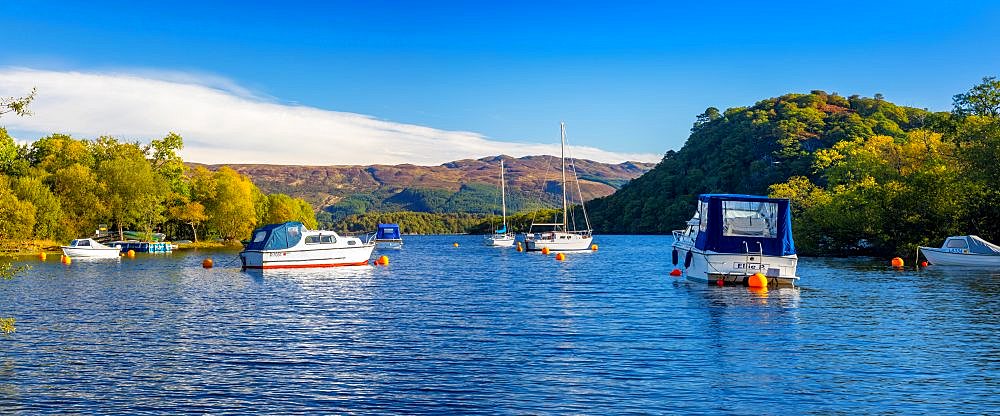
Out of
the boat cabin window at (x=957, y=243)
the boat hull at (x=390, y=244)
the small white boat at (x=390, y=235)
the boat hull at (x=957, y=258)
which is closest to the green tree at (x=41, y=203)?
the small white boat at (x=390, y=235)

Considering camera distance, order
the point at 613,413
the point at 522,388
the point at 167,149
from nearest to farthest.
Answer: the point at 613,413 < the point at 522,388 < the point at 167,149

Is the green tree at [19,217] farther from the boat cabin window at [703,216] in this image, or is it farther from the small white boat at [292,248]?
the boat cabin window at [703,216]

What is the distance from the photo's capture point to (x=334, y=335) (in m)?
29.6

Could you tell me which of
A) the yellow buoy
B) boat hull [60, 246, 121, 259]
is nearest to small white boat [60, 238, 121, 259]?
boat hull [60, 246, 121, 259]

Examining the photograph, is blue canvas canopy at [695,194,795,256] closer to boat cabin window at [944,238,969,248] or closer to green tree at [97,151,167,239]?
boat cabin window at [944,238,969,248]

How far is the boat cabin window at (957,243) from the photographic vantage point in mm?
69188

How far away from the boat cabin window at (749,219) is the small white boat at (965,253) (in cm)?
2947

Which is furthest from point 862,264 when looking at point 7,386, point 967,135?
point 7,386

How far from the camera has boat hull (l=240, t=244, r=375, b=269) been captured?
70562 millimetres

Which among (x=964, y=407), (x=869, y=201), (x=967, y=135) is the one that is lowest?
Answer: (x=964, y=407)

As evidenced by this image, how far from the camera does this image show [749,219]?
161 ft

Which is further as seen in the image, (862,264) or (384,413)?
(862,264)

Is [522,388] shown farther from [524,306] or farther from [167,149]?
[167,149]

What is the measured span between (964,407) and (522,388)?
9.79 m
